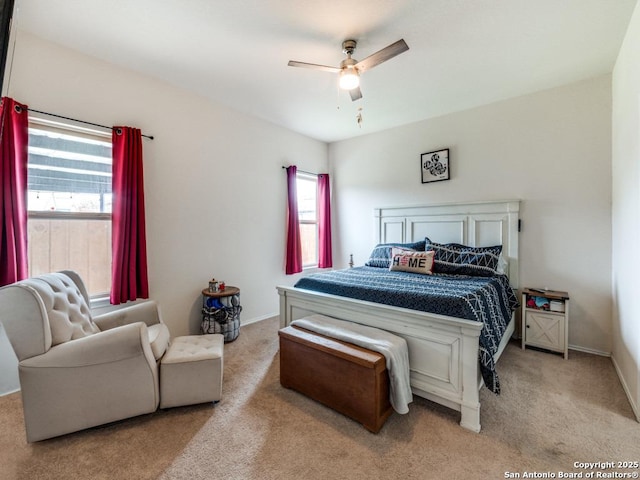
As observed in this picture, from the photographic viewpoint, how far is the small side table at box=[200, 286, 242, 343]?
119 inches

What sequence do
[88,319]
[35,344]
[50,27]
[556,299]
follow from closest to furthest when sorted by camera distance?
[35,344]
[88,319]
[50,27]
[556,299]

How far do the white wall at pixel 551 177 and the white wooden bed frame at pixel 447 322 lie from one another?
0.17 metres

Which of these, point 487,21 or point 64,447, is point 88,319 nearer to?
point 64,447

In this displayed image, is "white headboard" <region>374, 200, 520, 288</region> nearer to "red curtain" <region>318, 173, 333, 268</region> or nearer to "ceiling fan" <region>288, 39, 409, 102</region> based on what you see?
"red curtain" <region>318, 173, 333, 268</region>

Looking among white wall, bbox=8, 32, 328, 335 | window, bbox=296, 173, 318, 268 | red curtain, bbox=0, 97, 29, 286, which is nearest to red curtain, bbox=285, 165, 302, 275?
white wall, bbox=8, 32, 328, 335

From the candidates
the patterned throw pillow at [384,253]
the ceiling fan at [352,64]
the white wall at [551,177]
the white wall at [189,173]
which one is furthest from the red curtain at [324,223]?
the ceiling fan at [352,64]

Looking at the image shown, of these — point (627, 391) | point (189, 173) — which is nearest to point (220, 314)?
point (189, 173)

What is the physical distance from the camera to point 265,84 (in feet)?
9.50

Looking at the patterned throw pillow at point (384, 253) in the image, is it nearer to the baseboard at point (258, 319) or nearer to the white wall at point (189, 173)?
the white wall at point (189, 173)

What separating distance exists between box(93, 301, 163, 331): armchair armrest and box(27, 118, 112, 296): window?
613mm

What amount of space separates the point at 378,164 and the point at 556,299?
9.04 feet

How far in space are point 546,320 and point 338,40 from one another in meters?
3.19

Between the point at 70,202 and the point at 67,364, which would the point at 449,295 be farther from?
the point at 70,202

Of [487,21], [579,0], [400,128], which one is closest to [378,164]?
[400,128]
